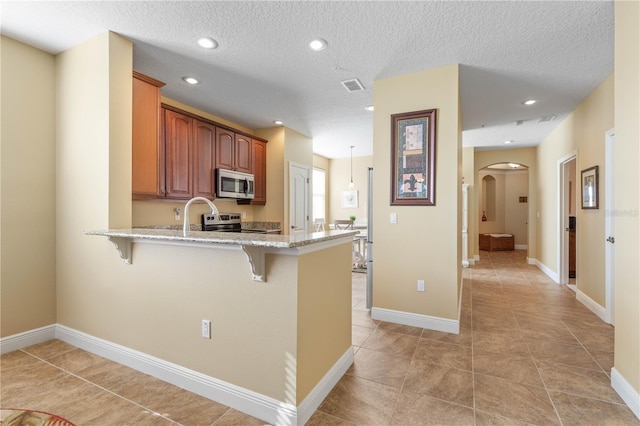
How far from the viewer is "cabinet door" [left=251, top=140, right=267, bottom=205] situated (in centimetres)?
510

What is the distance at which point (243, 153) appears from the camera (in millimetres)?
4809

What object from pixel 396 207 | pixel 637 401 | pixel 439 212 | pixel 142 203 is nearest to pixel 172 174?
pixel 142 203

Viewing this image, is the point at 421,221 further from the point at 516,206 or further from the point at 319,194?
the point at 516,206

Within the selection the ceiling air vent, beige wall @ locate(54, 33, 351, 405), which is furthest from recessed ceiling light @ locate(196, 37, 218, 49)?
the ceiling air vent

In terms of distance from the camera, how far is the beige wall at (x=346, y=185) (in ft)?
26.3

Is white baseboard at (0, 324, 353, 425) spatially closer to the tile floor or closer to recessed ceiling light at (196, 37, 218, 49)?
the tile floor

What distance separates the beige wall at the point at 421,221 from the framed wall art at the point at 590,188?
5.98 feet

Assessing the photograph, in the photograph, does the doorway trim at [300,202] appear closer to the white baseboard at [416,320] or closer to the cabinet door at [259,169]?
the cabinet door at [259,169]

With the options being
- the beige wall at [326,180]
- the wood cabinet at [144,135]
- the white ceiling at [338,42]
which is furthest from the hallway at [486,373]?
the beige wall at [326,180]

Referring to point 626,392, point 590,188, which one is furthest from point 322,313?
point 590,188

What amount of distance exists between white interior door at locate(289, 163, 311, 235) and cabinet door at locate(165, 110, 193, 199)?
6.57ft

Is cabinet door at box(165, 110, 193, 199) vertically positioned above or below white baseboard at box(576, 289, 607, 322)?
above

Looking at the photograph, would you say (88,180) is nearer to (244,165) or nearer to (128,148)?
(128,148)

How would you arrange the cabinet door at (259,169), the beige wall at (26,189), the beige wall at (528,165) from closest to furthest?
the beige wall at (26,189), the cabinet door at (259,169), the beige wall at (528,165)
